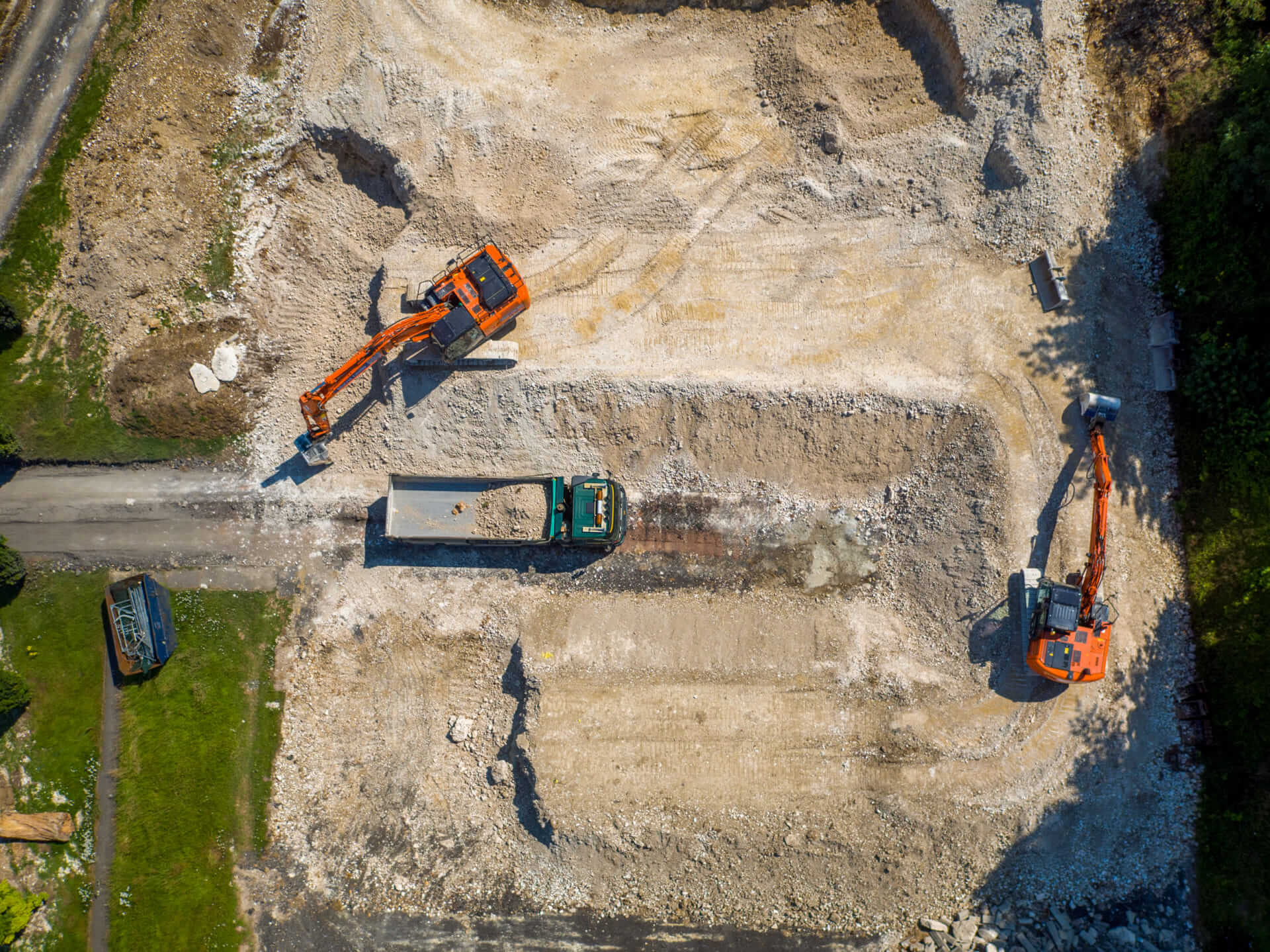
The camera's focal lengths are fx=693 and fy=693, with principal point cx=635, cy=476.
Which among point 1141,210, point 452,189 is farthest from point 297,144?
point 1141,210

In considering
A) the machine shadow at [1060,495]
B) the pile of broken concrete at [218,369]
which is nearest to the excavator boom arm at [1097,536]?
the machine shadow at [1060,495]

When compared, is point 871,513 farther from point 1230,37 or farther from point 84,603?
point 84,603

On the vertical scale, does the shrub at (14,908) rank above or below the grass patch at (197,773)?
below

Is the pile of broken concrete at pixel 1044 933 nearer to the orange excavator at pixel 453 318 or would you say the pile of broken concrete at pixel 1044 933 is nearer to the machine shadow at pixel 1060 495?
the machine shadow at pixel 1060 495

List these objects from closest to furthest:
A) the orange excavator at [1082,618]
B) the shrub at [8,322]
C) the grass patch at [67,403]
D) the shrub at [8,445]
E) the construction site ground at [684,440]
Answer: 1. the orange excavator at [1082,618]
2. the construction site ground at [684,440]
3. the shrub at [8,445]
4. the shrub at [8,322]
5. the grass patch at [67,403]

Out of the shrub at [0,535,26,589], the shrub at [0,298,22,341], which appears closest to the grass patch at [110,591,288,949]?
the shrub at [0,535,26,589]

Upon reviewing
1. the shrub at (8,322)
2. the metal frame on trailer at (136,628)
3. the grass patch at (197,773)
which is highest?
the shrub at (8,322)

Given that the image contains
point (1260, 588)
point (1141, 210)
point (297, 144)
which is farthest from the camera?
point (297, 144)

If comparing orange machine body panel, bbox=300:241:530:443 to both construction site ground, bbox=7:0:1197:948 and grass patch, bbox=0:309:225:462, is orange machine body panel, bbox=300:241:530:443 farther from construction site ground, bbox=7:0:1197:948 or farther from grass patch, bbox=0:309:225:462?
grass patch, bbox=0:309:225:462
